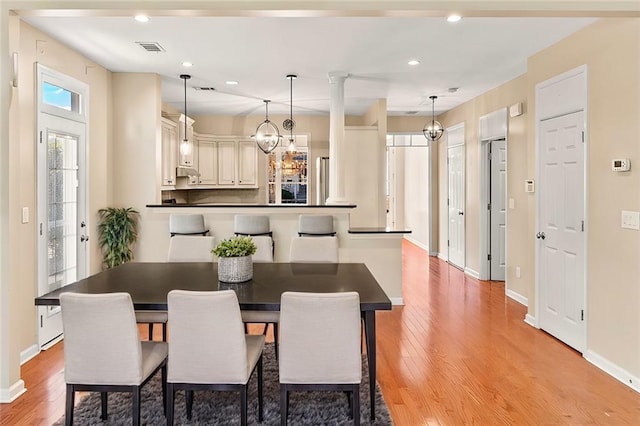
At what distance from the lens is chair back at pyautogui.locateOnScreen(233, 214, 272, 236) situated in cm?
536

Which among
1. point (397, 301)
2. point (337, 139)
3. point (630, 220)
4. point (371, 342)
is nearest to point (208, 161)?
point (337, 139)

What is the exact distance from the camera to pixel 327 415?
278 centimetres

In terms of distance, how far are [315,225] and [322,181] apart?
3433 mm

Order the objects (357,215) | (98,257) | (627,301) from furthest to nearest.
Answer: (357,215) → (98,257) → (627,301)

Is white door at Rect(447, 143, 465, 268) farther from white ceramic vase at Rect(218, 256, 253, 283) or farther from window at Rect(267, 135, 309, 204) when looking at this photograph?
white ceramic vase at Rect(218, 256, 253, 283)

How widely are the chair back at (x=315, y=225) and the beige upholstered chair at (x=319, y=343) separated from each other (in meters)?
2.99

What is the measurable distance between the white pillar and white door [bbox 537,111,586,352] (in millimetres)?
2325

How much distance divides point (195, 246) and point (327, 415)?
1935 millimetres

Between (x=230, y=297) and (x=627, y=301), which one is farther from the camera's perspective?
(x=627, y=301)

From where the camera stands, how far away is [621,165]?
11.0ft

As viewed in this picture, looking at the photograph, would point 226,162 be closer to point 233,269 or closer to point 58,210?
point 58,210

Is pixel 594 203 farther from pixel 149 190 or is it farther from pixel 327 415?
pixel 149 190

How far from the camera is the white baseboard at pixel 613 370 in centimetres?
324

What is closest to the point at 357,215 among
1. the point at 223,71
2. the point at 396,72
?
the point at 396,72
